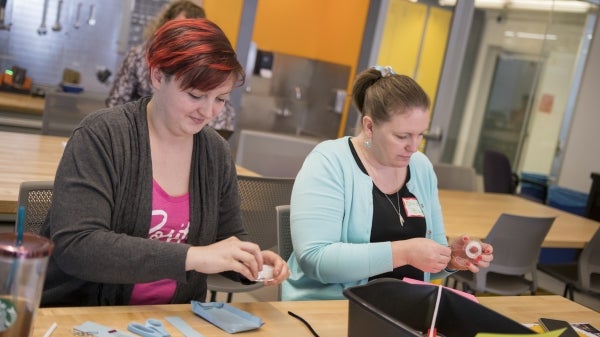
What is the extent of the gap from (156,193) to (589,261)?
10.5 ft

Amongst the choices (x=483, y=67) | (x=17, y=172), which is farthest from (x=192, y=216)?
(x=483, y=67)

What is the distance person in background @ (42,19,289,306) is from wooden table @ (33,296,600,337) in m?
0.08

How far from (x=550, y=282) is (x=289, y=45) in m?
3.75

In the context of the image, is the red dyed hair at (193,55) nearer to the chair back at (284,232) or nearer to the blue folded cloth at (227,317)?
the blue folded cloth at (227,317)

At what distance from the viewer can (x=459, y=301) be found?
172cm

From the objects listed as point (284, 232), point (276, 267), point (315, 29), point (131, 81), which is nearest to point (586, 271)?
point (284, 232)

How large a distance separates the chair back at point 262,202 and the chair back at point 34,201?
107cm

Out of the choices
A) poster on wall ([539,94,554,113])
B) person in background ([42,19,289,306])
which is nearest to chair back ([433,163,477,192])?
poster on wall ([539,94,554,113])

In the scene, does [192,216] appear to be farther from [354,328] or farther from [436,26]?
[436,26]

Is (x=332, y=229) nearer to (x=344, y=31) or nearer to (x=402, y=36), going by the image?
(x=402, y=36)

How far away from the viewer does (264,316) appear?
1.89 m

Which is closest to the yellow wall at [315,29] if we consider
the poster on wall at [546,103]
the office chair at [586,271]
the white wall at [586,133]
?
the poster on wall at [546,103]

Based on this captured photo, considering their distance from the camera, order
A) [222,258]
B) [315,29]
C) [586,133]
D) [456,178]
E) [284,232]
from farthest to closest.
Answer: [315,29] < [586,133] < [456,178] < [284,232] < [222,258]

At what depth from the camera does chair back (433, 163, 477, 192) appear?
5.16 m
